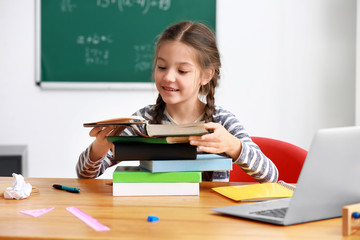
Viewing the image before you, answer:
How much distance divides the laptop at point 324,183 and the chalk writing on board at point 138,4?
237cm

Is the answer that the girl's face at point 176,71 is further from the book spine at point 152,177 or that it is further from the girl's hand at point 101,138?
the book spine at point 152,177

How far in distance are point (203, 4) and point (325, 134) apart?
7.91ft

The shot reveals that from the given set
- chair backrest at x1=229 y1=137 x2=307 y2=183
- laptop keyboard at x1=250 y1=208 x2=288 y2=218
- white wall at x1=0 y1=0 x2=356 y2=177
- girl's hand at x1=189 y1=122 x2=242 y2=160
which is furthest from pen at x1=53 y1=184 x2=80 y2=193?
white wall at x1=0 y1=0 x2=356 y2=177

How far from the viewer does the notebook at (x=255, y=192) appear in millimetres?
1074

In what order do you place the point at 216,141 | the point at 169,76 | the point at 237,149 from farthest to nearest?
the point at 169,76 → the point at 237,149 → the point at 216,141

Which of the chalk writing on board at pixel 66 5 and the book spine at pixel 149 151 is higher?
the chalk writing on board at pixel 66 5

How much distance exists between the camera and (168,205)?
3.34 feet

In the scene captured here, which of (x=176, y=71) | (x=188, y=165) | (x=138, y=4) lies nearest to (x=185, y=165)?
(x=188, y=165)

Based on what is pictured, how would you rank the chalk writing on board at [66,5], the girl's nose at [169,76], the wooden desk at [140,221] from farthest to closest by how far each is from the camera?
the chalk writing on board at [66,5], the girl's nose at [169,76], the wooden desk at [140,221]

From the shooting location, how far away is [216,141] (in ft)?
3.91

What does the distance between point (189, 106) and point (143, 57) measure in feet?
4.91

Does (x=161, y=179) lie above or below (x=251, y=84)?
below

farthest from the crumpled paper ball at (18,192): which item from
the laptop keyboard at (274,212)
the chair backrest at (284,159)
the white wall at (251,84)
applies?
the white wall at (251,84)

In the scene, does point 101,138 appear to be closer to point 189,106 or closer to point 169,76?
point 169,76
